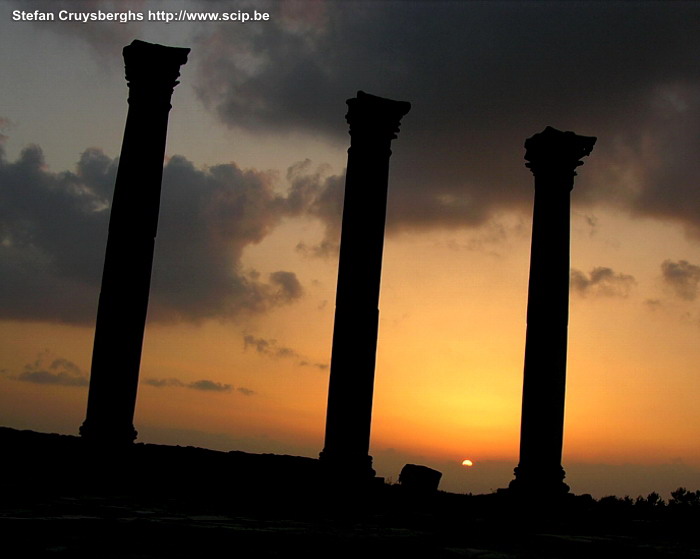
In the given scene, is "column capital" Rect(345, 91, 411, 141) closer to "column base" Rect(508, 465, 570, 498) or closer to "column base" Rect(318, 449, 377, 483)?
"column base" Rect(318, 449, 377, 483)

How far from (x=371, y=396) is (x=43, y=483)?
9197 mm

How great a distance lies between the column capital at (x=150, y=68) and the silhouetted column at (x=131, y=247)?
0.03 meters

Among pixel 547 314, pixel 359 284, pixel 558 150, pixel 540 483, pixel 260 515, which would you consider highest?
pixel 558 150

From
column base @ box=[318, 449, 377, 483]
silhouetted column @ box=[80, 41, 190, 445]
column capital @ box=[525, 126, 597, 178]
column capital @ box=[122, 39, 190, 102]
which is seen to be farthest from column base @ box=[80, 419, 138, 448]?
column capital @ box=[525, 126, 597, 178]

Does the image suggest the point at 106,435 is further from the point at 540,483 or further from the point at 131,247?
the point at 540,483

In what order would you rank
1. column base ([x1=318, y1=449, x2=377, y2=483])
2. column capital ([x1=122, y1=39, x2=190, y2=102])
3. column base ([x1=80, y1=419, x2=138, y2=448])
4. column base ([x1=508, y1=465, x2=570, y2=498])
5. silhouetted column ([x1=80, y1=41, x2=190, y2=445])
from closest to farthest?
1. column base ([x1=80, y1=419, x2=138, y2=448])
2. silhouetted column ([x1=80, y1=41, x2=190, y2=445])
3. column base ([x1=318, y1=449, x2=377, y2=483])
4. column capital ([x1=122, y1=39, x2=190, y2=102])
5. column base ([x1=508, y1=465, x2=570, y2=498])

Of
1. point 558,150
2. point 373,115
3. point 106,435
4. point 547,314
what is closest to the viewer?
point 106,435

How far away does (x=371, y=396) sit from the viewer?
25562 millimetres

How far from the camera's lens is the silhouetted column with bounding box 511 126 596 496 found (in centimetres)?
2623

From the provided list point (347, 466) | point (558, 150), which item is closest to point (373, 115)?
point (558, 150)

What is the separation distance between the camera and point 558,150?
90.7ft

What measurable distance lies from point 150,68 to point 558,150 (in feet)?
38.2

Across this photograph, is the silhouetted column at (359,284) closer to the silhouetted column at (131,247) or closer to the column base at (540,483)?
the column base at (540,483)

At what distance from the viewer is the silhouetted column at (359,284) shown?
2505 cm
